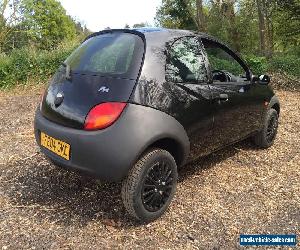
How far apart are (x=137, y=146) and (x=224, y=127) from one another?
1.52 meters

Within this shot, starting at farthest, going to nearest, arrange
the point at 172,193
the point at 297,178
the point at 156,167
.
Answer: the point at 297,178 → the point at 172,193 → the point at 156,167

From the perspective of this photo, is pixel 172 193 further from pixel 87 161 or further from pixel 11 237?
pixel 11 237

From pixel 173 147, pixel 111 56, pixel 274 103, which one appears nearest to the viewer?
pixel 111 56

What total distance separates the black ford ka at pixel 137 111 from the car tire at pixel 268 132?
128 cm

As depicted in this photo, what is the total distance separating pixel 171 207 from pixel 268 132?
2.41 m

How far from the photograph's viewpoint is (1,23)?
18.3 metres

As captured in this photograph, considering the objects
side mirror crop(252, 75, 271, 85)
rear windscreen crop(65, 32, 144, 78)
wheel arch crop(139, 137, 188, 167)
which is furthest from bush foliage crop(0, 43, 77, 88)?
wheel arch crop(139, 137, 188, 167)

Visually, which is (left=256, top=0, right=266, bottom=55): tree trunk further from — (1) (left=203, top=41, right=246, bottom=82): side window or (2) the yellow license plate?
(2) the yellow license plate

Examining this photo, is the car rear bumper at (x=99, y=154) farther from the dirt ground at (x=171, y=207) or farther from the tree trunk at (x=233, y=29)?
the tree trunk at (x=233, y=29)

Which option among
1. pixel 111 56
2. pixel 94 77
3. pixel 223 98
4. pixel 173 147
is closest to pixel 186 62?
pixel 223 98

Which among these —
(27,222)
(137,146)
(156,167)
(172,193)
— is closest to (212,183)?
(172,193)

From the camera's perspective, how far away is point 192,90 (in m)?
3.82

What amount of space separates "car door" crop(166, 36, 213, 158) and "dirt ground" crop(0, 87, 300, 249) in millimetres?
605

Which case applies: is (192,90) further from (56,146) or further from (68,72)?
(56,146)
